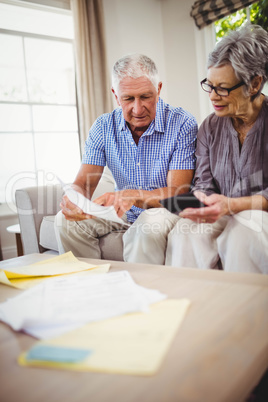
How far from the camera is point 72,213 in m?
1.62

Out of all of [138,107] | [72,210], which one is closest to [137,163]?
[138,107]

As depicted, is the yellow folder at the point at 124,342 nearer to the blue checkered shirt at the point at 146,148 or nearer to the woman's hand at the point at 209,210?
the woman's hand at the point at 209,210

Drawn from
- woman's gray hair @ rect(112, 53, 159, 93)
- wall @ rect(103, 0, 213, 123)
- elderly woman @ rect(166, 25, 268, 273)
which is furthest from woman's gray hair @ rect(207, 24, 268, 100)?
wall @ rect(103, 0, 213, 123)

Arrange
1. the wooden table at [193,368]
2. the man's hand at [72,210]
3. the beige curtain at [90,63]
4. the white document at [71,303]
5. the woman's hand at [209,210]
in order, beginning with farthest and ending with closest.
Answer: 1. the beige curtain at [90,63]
2. the man's hand at [72,210]
3. the woman's hand at [209,210]
4. the white document at [71,303]
5. the wooden table at [193,368]

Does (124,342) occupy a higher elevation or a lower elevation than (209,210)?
lower

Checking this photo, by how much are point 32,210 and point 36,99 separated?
1.90 meters

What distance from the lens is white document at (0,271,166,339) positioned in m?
0.61

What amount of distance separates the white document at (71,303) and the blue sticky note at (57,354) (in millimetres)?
50

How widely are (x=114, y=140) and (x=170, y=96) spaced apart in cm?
272

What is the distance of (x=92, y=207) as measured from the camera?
4.33 feet

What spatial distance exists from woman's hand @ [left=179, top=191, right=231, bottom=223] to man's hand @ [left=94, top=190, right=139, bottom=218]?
1.05 feet

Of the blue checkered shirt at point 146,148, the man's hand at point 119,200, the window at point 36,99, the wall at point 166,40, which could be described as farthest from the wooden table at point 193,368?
the wall at point 166,40

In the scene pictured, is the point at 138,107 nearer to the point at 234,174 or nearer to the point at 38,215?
the point at 234,174

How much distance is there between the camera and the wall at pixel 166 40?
3.98 metres
